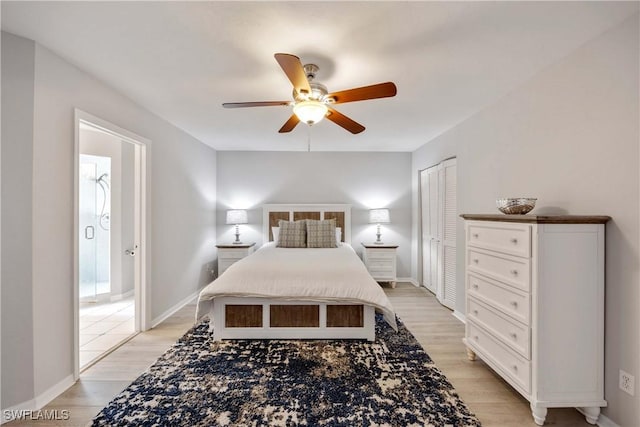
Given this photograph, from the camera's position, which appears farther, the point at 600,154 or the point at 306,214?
the point at 306,214

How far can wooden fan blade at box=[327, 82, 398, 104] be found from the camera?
1933 mm

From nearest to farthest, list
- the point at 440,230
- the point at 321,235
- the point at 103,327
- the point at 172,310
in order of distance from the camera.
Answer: the point at 103,327
the point at 172,310
the point at 440,230
the point at 321,235

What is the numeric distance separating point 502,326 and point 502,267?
43 centimetres

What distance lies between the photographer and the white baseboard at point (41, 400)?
186cm

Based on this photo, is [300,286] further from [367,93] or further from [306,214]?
[306,214]

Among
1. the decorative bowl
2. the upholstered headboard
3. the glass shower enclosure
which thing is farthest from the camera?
the upholstered headboard

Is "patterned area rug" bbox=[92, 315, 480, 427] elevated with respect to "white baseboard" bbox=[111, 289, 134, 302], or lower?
lower

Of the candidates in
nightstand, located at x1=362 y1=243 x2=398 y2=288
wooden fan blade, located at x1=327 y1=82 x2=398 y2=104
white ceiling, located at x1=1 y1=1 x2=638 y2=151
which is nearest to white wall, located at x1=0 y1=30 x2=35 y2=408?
white ceiling, located at x1=1 y1=1 x2=638 y2=151

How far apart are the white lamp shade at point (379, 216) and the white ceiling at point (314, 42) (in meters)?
2.40

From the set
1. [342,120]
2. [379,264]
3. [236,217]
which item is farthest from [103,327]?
[379,264]

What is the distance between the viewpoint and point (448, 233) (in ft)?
13.3

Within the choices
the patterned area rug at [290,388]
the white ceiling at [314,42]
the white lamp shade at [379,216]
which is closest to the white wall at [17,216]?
the white ceiling at [314,42]

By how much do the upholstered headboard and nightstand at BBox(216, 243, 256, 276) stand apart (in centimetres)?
55

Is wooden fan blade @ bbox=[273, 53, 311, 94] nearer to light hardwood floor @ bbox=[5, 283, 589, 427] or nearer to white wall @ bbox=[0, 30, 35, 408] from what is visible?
white wall @ bbox=[0, 30, 35, 408]
